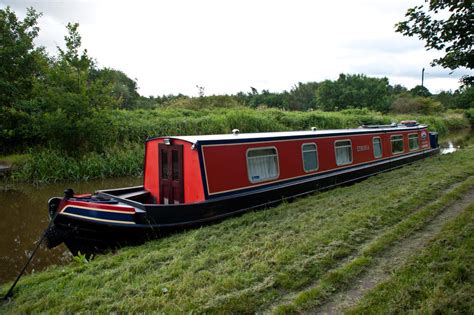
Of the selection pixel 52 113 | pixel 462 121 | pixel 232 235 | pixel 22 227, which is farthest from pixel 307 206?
pixel 462 121

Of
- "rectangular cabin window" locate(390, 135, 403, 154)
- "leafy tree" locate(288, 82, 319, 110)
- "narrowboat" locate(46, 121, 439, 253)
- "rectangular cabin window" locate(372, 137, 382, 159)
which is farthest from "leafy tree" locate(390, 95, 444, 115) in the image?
"narrowboat" locate(46, 121, 439, 253)

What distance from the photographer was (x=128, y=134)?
47.0 feet

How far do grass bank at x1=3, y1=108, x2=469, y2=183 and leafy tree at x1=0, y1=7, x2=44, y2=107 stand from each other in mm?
2709

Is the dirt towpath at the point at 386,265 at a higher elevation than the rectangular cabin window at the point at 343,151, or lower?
lower

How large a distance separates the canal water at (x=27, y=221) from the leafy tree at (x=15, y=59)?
444 cm

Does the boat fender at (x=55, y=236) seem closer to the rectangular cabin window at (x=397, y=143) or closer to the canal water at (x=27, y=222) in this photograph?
the canal water at (x=27, y=222)

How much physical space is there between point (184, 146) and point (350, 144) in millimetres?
4971

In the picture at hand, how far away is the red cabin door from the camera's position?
6.34m

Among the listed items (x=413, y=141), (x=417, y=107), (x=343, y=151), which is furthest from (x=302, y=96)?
(x=343, y=151)

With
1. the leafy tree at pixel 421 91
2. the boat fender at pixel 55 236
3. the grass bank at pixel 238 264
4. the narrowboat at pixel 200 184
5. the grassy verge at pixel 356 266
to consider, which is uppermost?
the leafy tree at pixel 421 91

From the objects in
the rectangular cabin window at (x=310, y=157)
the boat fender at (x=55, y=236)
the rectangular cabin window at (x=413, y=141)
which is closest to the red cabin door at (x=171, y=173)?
the boat fender at (x=55, y=236)

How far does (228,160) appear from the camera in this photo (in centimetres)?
635

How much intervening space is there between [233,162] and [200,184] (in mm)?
787

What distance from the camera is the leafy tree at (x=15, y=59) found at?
534 inches
